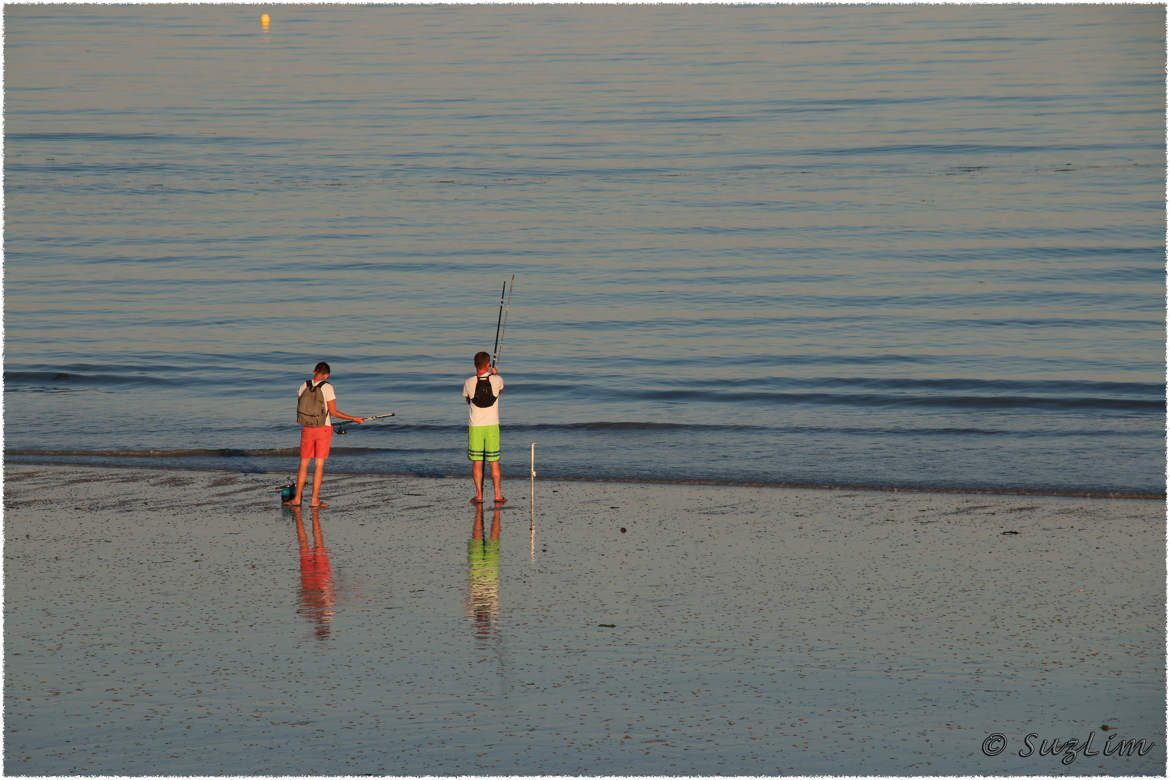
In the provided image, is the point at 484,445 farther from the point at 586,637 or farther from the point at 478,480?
the point at 586,637

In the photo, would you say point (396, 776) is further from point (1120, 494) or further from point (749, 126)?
point (749, 126)

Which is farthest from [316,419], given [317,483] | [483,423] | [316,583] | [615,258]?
[615,258]

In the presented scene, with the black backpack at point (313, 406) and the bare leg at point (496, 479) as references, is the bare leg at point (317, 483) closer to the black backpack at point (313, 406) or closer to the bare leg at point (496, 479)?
the black backpack at point (313, 406)

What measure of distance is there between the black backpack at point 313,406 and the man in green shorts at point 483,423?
122cm

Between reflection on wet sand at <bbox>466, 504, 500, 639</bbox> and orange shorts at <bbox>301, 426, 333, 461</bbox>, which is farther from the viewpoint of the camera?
orange shorts at <bbox>301, 426, 333, 461</bbox>

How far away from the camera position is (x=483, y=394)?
1297 cm

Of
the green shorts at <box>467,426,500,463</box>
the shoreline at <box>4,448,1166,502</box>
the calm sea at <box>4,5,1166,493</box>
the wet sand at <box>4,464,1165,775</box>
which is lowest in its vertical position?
the wet sand at <box>4,464,1165,775</box>

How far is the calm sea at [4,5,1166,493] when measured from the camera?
18672 mm

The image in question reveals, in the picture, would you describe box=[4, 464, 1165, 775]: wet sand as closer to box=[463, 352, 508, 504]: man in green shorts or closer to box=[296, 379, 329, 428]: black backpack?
box=[463, 352, 508, 504]: man in green shorts

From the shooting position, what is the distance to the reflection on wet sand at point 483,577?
885 centimetres

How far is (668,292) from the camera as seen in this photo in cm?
2991

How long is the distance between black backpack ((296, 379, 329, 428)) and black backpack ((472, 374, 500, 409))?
129 cm

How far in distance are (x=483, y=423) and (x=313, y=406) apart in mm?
1473

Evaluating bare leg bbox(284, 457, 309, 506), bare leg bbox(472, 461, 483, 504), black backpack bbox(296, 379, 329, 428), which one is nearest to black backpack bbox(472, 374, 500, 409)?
bare leg bbox(472, 461, 483, 504)
